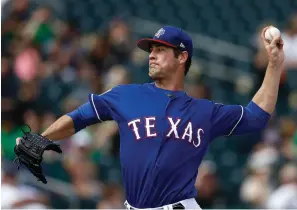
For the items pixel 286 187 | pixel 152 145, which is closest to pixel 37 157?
pixel 152 145

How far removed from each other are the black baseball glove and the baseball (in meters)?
1.39

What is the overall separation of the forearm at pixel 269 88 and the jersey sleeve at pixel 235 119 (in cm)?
5

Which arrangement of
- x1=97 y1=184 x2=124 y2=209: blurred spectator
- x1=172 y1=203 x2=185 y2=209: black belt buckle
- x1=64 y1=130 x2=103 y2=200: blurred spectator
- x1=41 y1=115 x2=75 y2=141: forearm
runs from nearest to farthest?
1. x1=172 y1=203 x2=185 y2=209: black belt buckle
2. x1=41 y1=115 x2=75 y2=141: forearm
3. x1=97 y1=184 x2=124 y2=209: blurred spectator
4. x1=64 y1=130 x2=103 y2=200: blurred spectator

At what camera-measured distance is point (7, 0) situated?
13.5 m

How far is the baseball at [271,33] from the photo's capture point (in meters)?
4.90

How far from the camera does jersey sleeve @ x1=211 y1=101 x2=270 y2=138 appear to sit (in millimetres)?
4984

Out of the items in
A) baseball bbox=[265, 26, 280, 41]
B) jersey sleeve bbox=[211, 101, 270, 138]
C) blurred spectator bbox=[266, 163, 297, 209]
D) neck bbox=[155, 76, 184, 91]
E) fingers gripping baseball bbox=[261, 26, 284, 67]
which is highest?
baseball bbox=[265, 26, 280, 41]

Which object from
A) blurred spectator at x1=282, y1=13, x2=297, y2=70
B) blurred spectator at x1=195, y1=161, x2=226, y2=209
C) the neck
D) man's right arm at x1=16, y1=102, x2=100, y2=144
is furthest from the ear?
blurred spectator at x1=282, y1=13, x2=297, y2=70

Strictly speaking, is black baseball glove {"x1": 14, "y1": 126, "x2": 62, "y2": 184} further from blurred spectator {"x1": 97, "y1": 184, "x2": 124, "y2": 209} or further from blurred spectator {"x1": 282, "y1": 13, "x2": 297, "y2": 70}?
blurred spectator {"x1": 282, "y1": 13, "x2": 297, "y2": 70}

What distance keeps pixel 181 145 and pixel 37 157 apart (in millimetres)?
835

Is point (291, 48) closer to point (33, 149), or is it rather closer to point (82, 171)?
point (82, 171)

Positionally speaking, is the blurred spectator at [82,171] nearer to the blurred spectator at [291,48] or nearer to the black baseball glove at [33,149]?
the blurred spectator at [291,48]

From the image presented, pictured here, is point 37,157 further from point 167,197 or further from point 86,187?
point 86,187

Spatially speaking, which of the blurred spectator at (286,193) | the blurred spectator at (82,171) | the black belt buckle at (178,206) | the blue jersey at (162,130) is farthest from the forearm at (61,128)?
Answer: the blurred spectator at (82,171)
